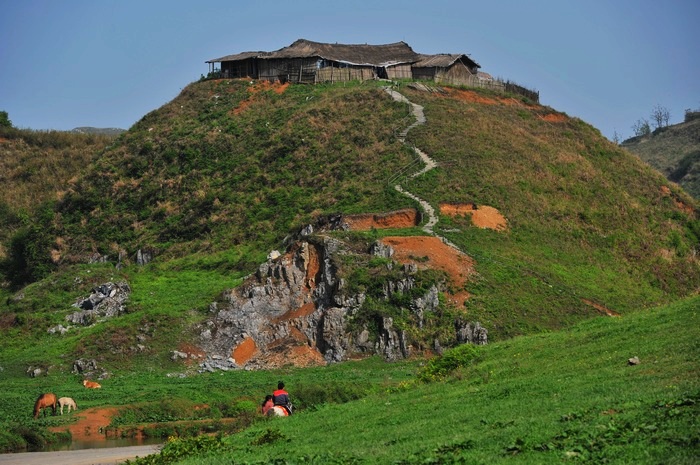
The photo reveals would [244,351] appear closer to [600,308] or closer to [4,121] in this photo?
[600,308]

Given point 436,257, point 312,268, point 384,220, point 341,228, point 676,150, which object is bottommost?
point 312,268

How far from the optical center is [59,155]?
323 feet

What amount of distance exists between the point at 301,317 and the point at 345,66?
4453 cm

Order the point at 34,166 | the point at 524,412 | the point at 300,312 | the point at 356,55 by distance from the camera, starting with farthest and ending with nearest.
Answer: the point at 34,166
the point at 356,55
the point at 300,312
the point at 524,412

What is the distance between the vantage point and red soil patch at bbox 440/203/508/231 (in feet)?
207

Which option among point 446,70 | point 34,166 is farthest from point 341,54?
point 34,166

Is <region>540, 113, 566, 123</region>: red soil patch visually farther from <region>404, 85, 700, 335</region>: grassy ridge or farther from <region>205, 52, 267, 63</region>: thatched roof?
<region>205, 52, 267, 63</region>: thatched roof

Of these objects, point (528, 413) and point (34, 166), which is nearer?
point (528, 413)

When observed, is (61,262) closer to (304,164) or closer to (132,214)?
(132,214)

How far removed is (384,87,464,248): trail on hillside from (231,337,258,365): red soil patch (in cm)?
1285

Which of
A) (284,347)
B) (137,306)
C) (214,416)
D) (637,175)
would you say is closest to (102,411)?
(214,416)

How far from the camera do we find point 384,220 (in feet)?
204

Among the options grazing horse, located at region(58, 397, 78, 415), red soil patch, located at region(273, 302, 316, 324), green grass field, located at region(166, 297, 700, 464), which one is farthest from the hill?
green grass field, located at region(166, 297, 700, 464)

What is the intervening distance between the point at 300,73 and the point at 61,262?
1149 inches
